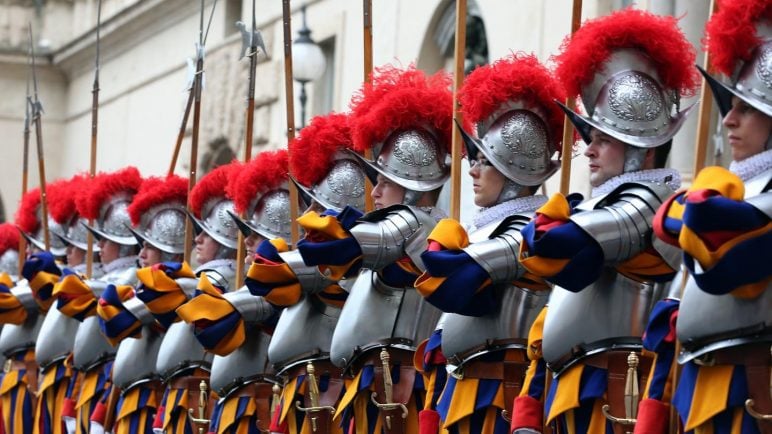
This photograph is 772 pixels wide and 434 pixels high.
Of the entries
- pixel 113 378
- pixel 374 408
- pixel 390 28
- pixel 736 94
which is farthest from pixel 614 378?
pixel 390 28

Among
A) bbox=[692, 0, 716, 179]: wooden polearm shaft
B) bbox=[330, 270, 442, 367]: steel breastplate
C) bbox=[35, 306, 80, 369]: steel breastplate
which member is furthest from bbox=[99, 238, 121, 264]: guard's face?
bbox=[692, 0, 716, 179]: wooden polearm shaft

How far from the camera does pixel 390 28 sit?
48.1 ft

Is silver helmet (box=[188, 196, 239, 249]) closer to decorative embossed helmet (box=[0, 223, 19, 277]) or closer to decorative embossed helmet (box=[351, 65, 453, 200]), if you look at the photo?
decorative embossed helmet (box=[351, 65, 453, 200])

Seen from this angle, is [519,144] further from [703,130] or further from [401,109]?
[703,130]

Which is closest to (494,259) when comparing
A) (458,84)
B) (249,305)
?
(458,84)

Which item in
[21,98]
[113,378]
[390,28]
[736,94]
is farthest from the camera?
[21,98]

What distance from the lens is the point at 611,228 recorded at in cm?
549

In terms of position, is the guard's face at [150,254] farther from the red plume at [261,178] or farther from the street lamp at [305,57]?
the street lamp at [305,57]

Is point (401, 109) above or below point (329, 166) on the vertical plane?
above

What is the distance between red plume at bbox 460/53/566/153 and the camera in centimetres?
664

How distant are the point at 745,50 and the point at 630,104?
2.72 feet

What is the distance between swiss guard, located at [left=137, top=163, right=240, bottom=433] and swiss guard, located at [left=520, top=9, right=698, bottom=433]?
2932 mm

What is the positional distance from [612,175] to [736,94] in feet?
3.06

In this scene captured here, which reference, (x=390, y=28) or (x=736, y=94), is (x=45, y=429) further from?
(x=736, y=94)
